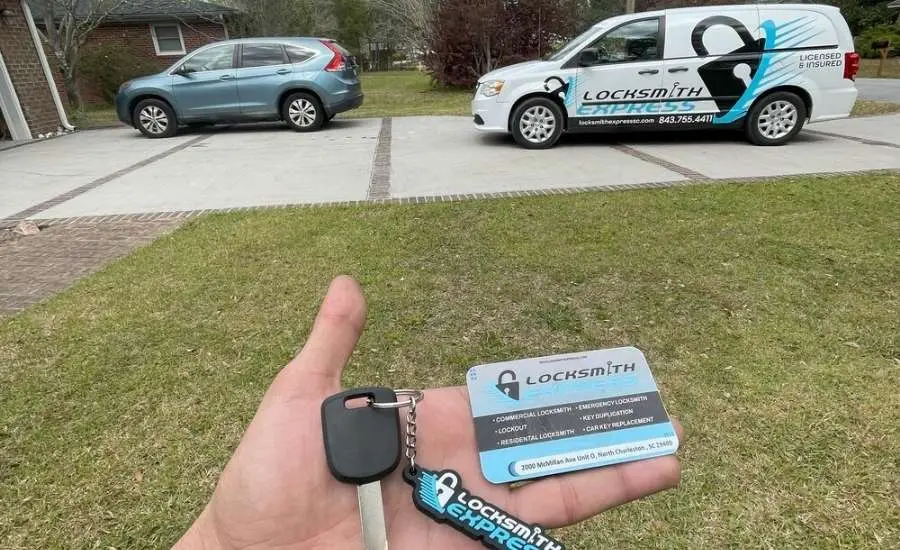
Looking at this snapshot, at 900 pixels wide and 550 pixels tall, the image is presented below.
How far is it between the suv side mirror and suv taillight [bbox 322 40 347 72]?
5176 millimetres

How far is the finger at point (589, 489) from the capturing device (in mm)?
1229

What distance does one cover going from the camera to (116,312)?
3.46 m

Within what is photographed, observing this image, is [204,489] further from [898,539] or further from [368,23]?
[368,23]

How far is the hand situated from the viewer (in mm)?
1181

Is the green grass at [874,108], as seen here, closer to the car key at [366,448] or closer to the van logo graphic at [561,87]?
the van logo graphic at [561,87]

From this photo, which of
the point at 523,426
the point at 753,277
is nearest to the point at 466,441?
the point at 523,426

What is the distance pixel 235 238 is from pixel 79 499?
289cm

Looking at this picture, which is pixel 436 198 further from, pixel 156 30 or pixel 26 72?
pixel 156 30

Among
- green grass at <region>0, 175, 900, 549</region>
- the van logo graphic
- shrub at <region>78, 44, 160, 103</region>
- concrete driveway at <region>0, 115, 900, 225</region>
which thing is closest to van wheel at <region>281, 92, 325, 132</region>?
concrete driveway at <region>0, 115, 900, 225</region>

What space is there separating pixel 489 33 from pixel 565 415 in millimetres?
18748

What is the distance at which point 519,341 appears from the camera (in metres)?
3.01

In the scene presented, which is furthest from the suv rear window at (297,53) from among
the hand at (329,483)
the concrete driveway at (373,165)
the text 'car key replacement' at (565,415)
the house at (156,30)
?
the house at (156,30)

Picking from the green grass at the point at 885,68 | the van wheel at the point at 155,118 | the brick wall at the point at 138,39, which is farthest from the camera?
the green grass at the point at 885,68

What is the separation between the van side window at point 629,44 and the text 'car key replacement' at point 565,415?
23.3ft
